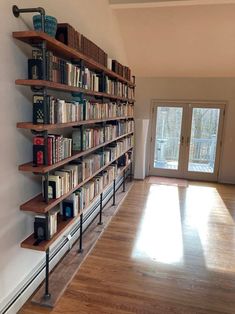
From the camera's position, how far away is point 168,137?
6.38m

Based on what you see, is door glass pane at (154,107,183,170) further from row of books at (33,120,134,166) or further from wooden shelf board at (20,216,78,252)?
wooden shelf board at (20,216,78,252)

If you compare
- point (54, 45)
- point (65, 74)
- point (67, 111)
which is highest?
point (54, 45)

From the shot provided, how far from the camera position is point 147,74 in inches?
237

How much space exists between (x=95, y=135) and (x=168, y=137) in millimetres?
3663

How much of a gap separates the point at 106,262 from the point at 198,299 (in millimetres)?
985

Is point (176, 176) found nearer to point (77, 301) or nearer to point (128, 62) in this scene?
point (128, 62)

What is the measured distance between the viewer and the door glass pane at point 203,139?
610 centimetres

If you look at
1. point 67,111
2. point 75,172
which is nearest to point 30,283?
point 75,172

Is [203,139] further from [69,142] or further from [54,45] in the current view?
[54,45]

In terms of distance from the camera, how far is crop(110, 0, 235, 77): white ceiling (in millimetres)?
3979

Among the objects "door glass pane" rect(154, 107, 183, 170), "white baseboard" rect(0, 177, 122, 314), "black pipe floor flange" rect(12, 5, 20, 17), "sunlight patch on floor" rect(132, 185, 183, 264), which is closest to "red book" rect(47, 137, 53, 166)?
"black pipe floor flange" rect(12, 5, 20, 17)

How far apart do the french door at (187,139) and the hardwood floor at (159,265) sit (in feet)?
6.25

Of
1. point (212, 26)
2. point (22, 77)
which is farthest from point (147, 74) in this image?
point (22, 77)

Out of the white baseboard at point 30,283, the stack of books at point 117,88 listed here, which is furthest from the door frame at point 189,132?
the white baseboard at point 30,283
